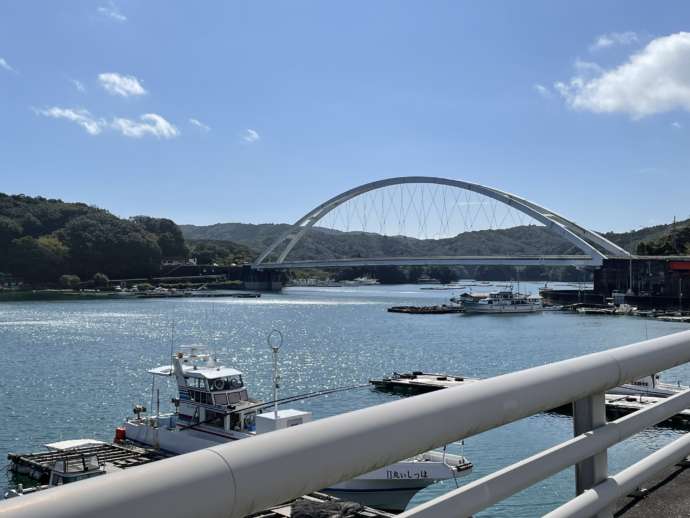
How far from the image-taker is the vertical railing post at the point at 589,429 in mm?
1919

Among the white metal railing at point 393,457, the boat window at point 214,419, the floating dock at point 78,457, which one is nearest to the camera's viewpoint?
the white metal railing at point 393,457

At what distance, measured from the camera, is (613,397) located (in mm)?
24969

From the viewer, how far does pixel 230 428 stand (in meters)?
17.1

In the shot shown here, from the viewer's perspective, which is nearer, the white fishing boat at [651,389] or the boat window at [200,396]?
the boat window at [200,396]

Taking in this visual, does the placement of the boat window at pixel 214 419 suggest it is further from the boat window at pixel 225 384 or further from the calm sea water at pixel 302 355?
the calm sea water at pixel 302 355

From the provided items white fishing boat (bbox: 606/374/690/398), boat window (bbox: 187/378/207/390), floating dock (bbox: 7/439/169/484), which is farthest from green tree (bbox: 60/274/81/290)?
boat window (bbox: 187/378/207/390)

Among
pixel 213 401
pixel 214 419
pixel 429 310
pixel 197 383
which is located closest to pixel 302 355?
pixel 197 383

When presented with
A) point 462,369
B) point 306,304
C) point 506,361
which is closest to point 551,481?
point 462,369

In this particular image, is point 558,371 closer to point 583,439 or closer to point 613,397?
point 583,439

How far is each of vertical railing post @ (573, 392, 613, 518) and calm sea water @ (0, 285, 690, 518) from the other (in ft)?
44.1

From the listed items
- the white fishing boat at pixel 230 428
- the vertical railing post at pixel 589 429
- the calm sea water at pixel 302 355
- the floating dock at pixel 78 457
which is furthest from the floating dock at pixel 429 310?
the vertical railing post at pixel 589 429

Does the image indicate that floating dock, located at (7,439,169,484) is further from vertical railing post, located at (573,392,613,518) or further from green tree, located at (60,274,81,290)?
green tree, located at (60,274,81,290)

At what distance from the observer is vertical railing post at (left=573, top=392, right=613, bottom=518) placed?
6.30 ft

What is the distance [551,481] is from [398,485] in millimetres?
3951
